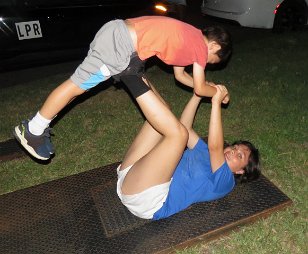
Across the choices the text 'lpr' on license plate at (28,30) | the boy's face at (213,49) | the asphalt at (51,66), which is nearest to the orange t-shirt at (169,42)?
the boy's face at (213,49)

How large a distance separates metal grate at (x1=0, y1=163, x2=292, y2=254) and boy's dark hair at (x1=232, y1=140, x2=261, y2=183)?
183 millimetres

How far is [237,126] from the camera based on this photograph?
4793mm

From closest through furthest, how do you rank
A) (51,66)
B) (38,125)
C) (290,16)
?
(38,125) → (51,66) → (290,16)

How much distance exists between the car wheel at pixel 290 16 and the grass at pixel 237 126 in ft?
3.82

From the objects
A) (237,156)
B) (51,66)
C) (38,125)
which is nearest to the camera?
(237,156)

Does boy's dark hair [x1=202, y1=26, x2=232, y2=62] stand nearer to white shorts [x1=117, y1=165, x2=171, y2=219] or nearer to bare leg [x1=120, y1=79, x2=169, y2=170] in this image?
bare leg [x1=120, y1=79, x2=169, y2=170]

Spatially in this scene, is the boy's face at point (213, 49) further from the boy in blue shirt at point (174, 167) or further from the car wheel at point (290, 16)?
the car wheel at point (290, 16)

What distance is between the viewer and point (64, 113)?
525 cm

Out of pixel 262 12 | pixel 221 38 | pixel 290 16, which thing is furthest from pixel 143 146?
pixel 290 16

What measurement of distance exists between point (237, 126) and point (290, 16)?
4627 millimetres

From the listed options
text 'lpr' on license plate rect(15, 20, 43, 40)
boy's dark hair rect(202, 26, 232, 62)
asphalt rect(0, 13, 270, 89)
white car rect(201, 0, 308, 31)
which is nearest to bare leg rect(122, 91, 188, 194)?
boy's dark hair rect(202, 26, 232, 62)

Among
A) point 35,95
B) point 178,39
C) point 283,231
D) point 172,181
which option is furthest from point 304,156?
point 35,95

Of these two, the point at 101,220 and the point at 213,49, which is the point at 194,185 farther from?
the point at 213,49

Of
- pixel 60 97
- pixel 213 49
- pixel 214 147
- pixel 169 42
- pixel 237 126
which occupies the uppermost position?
Result: pixel 169 42
